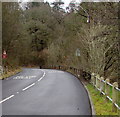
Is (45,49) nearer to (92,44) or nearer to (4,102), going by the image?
(92,44)

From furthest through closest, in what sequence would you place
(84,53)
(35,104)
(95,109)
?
1. (84,53)
2. (35,104)
3. (95,109)

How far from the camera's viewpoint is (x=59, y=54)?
6234cm

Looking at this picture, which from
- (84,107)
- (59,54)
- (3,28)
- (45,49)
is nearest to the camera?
(84,107)

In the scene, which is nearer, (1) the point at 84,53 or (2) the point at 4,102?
(2) the point at 4,102

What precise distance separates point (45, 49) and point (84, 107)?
61.6 metres

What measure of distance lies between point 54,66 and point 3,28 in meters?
30.8

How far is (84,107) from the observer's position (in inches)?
470

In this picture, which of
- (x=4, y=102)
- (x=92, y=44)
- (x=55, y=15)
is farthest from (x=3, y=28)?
(x=55, y=15)

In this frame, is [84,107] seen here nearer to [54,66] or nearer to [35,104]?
[35,104]

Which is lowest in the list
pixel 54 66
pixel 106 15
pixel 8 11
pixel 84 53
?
pixel 54 66

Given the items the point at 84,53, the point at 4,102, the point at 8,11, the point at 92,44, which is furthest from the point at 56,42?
the point at 4,102

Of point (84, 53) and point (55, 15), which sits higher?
point (55, 15)

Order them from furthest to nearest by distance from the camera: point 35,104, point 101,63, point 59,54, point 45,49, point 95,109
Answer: point 45,49 → point 59,54 → point 101,63 → point 35,104 → point 95,109

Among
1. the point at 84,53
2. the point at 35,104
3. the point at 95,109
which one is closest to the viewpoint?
the point at 95,109
